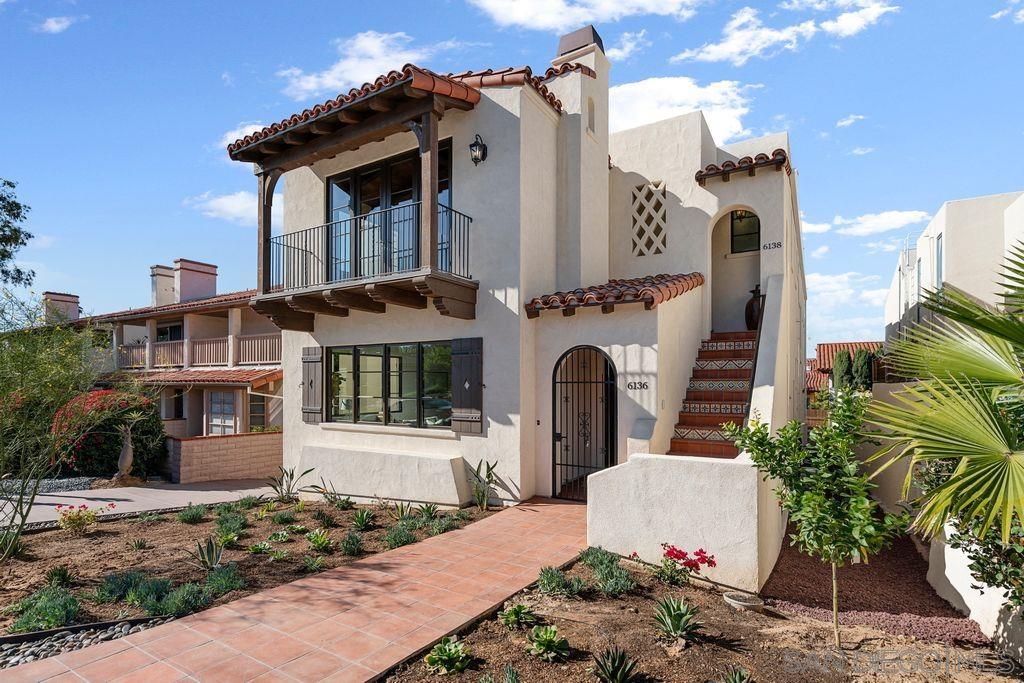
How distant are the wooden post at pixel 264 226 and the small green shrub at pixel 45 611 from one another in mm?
6432

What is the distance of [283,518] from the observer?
839cm

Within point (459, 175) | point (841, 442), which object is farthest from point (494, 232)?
point (841, 442)

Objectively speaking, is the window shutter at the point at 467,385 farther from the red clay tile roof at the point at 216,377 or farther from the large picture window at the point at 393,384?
the red clay tile roof at the point at 216,377

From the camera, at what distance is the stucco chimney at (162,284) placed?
25.0 metres

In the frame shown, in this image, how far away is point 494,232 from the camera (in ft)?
29.6

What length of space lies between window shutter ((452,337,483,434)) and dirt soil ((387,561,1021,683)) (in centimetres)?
417

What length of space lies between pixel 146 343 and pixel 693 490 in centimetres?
2521

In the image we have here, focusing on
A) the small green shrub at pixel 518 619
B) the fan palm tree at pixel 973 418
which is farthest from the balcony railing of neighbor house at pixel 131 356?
the fan palm tree at pixel 973 418

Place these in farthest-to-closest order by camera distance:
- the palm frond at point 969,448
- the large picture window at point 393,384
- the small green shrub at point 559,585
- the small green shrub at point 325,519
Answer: the large picture window at point 393,384 < the small green shrub at point 325,519 < the small green shrub at point 559,585 < the palm frond at point 969,448

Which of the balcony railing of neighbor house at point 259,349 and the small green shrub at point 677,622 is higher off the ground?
the balcony railing of neighbor house at point 259,349

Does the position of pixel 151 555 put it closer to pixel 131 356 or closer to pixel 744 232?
pixel 744 232

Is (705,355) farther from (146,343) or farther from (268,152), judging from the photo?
(146,343)

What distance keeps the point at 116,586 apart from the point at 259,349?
14.3 metres

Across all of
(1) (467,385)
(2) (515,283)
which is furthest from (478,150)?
(1) (467,385)
